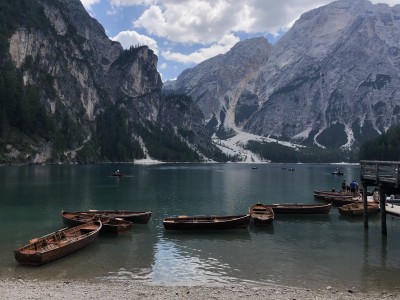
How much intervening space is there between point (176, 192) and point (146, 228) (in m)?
49.1

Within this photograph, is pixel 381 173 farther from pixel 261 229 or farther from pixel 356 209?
pixel 356 209

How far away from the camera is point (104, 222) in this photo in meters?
49.5

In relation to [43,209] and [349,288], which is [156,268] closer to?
[349,288]

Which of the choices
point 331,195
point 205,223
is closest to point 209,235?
point 205,223

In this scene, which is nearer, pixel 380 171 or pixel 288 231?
pixel 380 171

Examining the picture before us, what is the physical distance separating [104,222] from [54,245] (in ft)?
41.6

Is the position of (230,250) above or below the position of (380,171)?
below

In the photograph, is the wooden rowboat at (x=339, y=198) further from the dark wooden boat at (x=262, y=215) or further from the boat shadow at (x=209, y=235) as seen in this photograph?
the boat shadow at (x=209, y=235)

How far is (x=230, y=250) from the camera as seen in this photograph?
4141 centimetres

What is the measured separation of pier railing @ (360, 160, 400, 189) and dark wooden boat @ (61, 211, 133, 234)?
100 ft

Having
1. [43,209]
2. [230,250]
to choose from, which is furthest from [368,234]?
[43,209]

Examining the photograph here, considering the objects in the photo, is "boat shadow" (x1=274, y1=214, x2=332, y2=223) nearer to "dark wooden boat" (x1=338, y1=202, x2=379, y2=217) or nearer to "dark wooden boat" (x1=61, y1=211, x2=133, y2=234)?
"dark wooden boat" (x1=338, y1=202, x2=379, y2=217)

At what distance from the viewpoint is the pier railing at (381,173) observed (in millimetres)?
42431

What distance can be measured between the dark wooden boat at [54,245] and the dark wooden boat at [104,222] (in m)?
2.75
